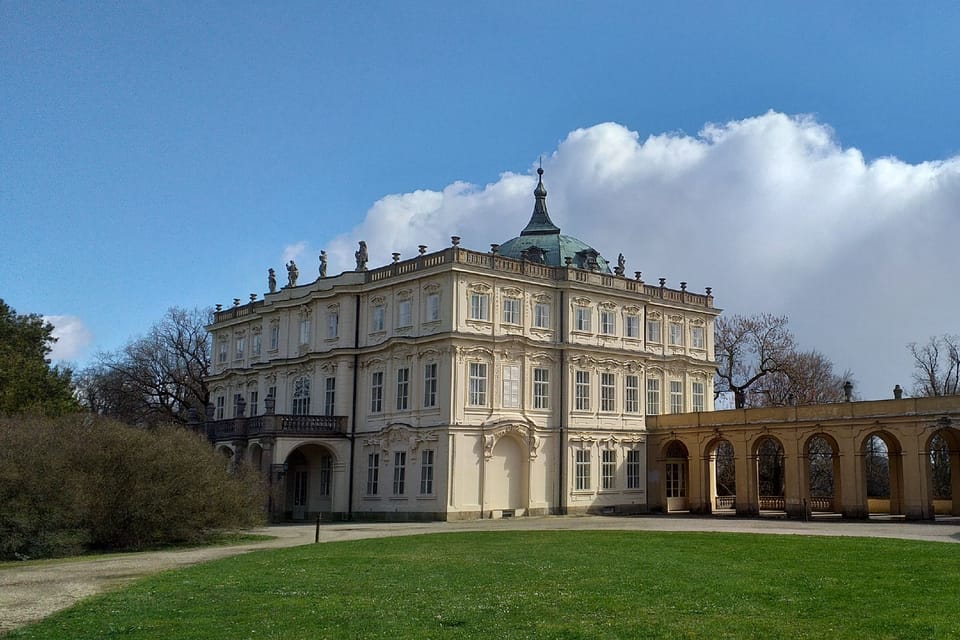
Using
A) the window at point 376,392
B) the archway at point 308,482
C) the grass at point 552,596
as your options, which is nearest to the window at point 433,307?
the window at point 376,392

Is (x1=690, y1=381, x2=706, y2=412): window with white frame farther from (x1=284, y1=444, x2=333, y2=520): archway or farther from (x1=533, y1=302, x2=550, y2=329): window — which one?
(x1=284, y1=444, x2=333, y2=520): archway

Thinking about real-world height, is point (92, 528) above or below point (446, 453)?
below

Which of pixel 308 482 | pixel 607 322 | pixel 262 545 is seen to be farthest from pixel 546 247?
pixel 262 545

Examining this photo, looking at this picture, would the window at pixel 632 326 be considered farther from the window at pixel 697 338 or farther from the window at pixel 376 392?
the window at pixel 376 392

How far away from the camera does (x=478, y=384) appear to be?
147 ft

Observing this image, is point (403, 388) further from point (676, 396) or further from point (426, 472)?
point (676, 396)

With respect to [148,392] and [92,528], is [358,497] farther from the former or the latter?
[148,392]

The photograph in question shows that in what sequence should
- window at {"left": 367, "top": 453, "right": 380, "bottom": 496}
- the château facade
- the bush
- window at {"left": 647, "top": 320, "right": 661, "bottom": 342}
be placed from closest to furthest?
the bush < the château facade < window at {"left": 367, "top": 453, "right": 380, "bottom": 496} < window at {"left": 647, "top": 320, "right": 661, "bottom": 342}

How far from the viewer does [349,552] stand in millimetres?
25391

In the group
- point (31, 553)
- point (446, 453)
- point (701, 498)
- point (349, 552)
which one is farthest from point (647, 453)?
point (31, 553)

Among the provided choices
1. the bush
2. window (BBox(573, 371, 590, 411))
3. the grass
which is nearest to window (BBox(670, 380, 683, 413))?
window (BBox(573, 371, 590, 411))

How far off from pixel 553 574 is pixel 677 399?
116 feet

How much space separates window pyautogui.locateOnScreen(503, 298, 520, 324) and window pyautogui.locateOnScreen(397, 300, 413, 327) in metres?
4.44

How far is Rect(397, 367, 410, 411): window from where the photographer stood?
4588 cm
